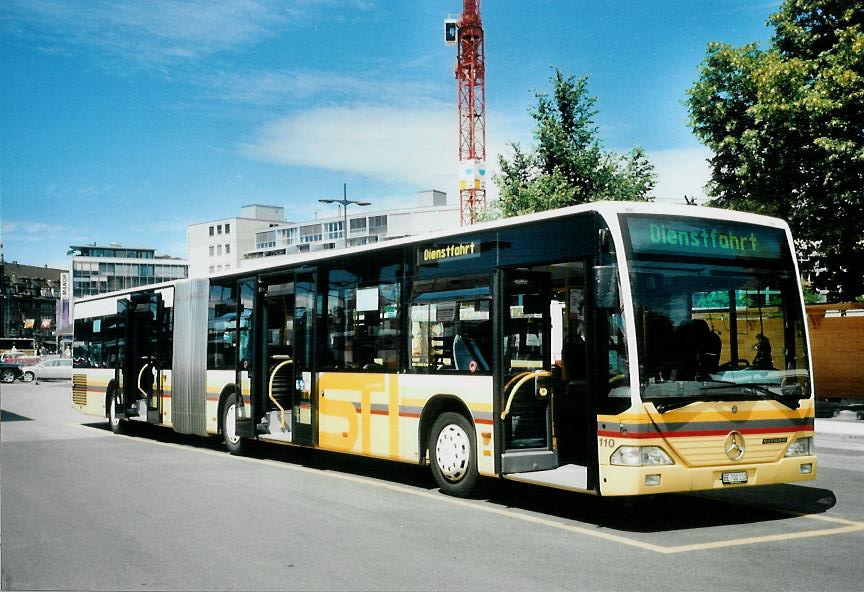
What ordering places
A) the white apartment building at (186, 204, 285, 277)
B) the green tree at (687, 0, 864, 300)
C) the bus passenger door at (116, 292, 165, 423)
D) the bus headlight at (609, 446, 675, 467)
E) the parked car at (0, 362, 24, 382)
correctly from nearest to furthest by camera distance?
the bus headlight at (609, 446, 675, 467), the bus passenger door at (116, 292, 165, 423), the green tree at (687, 0, 864, 300), the parked car at (0, 362, 24, 382), the white apartment building at (186, 204, 285, 277)

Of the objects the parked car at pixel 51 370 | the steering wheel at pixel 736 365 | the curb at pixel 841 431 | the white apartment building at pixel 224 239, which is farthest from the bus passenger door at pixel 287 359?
the white apartment building at pixel 224 239

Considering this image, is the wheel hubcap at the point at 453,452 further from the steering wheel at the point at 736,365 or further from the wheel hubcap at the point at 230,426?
the wheel hubcap at the point at 230,426

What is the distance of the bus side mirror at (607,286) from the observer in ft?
26.1

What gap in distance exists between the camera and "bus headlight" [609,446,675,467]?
7832mm

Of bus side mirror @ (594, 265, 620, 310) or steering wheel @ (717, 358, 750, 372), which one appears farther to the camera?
steering wheel @ (717, 358, 750, 372)

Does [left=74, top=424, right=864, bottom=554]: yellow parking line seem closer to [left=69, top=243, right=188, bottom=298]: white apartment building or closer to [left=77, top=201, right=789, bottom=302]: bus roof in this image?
[left=77, top=201, right=789, bottom=302]: bus roof

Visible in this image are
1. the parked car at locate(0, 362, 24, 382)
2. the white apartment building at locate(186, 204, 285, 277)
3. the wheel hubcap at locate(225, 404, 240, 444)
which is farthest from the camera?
the white apartment building at locate(186, 204, 285, 277)

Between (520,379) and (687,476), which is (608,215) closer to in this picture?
(520,379)

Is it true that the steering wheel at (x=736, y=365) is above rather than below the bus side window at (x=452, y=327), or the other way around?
below

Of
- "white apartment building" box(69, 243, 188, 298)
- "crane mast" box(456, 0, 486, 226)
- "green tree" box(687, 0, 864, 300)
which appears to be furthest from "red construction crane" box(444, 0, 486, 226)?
"white apartment building" box(69, 243, 188, 298)

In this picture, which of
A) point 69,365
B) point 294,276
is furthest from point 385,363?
point 69,365

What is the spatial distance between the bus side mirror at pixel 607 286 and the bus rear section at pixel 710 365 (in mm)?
155

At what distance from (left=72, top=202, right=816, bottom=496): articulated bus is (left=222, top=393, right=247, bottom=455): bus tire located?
1.30 meters

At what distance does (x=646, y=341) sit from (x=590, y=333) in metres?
0.53
